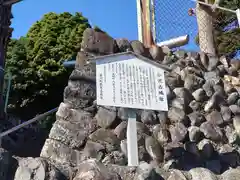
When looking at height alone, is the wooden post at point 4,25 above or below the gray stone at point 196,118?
above

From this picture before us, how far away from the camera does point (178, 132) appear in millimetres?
4848

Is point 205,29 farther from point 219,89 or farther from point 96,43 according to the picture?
point 96,43

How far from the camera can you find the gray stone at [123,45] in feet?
18.3

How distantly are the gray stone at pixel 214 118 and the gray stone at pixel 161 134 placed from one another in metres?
0.94

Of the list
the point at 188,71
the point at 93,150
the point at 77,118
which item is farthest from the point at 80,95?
the point at 188,71

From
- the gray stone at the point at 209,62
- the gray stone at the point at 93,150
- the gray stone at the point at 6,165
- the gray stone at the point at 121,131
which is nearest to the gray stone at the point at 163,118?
the gray stone at the point at 121,131

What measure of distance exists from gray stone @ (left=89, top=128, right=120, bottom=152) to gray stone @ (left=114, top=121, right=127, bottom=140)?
6 centimetres

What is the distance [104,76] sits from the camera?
3.74m

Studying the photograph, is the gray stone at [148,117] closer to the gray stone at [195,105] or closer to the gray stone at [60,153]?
the gray stone at [195,105]

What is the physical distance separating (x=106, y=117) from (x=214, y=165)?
155 cm

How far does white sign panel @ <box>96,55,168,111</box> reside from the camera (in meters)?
3.64

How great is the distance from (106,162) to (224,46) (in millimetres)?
7917

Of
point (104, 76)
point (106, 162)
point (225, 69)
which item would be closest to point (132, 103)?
point (104, 76)

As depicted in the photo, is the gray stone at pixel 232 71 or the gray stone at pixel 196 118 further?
the gray stone at pixel 232 71
